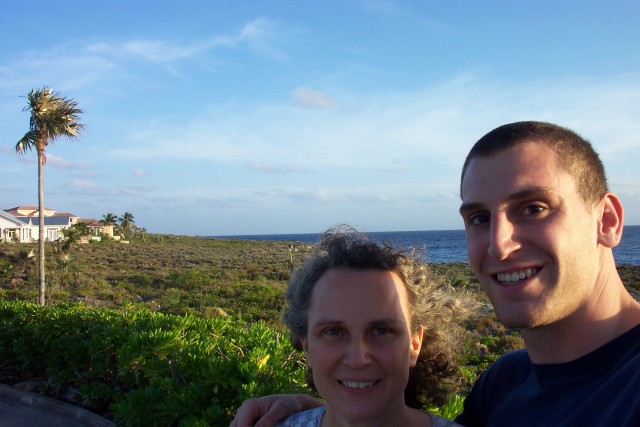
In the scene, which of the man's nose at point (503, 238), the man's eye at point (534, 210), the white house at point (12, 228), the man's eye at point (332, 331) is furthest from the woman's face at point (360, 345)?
the white house at point (12, 228)

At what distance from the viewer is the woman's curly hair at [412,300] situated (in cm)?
220

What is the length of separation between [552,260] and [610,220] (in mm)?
274

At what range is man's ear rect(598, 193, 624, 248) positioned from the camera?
1.77 m

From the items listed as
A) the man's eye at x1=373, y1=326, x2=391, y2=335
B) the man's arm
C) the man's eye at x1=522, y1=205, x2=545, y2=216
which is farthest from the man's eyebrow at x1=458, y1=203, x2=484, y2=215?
the man's arm

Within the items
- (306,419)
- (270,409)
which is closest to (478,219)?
(306,419)

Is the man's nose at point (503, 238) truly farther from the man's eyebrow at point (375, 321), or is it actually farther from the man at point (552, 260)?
the man's eyebrow at point (375, 321)

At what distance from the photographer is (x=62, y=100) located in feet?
51.8

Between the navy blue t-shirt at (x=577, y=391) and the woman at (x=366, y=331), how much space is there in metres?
0.27

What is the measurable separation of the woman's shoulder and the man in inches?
29.1

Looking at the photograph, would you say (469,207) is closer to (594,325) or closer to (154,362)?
(594,325)

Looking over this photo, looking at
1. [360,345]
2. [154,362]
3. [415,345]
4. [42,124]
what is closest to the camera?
[360,345]

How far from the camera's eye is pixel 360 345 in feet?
6.58

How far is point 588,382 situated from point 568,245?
40 cm

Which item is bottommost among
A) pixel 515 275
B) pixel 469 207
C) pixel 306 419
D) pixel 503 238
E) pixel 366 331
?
pixel 306 419
